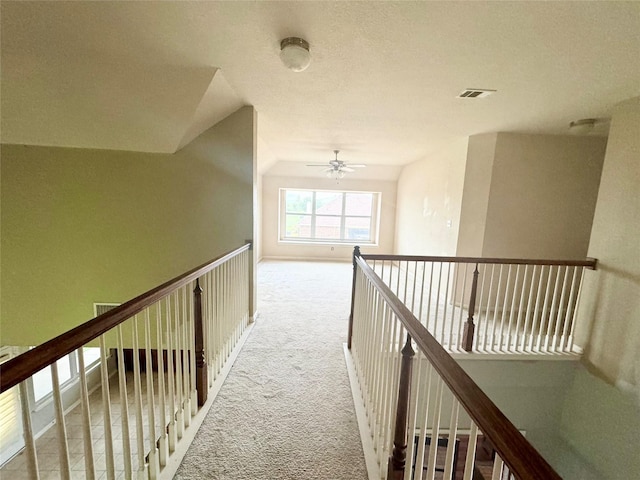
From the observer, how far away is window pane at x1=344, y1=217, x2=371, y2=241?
7324 mm

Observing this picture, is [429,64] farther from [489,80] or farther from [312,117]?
[312,117]

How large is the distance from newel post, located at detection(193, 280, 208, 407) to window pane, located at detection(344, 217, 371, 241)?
229 inches

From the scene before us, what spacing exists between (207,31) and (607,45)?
94.0 inches

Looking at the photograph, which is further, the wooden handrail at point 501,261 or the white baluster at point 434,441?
the wooden handrail at point 501,261

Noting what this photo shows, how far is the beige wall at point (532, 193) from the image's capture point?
138 inches

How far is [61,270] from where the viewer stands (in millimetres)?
3416

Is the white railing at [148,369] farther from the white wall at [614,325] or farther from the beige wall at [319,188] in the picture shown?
the beige wall at [319,188]

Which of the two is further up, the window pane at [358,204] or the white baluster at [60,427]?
the window pane at [358,204]

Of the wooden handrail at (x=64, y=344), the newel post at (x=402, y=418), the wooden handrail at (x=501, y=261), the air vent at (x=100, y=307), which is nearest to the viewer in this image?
the wooden handrail at (x=64, y=344)

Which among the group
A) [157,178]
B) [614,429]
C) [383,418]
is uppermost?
[157,178]

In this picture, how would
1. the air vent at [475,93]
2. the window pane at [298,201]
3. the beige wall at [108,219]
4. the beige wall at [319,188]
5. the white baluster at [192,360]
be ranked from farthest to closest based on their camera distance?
the window pane at [298,201]
the beige wall at [319,188]
the beige wall at [108,219]
the air vent at [475,93]
the white baluster at [192,360]

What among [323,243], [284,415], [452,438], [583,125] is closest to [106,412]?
[284,415]

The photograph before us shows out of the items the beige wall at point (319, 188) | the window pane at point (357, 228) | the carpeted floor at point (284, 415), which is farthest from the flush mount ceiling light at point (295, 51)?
the window pane at point (357, 228)

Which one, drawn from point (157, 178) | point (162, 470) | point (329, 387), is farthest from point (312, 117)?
point (162, 470)
